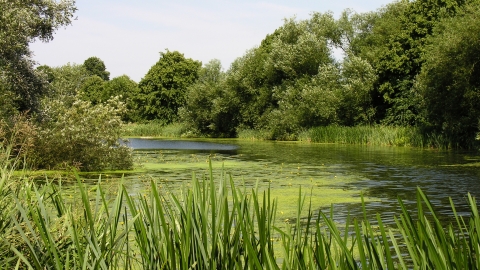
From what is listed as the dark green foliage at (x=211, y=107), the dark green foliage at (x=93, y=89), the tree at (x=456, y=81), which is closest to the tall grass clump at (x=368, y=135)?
the tree at (x=456, y=81)

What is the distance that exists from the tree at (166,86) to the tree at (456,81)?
41.9 meters

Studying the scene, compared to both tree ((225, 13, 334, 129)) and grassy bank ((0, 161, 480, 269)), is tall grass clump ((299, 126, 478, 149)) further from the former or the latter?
grassy bank ((0, 161, 480, 269))

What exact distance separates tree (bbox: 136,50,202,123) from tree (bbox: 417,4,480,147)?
41.9m

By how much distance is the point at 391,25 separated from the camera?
4178 centimetres

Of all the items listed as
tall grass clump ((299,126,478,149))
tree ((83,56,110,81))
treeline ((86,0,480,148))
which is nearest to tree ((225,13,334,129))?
treeline ((86,0,480,148))

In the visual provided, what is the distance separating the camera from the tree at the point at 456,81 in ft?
93.1

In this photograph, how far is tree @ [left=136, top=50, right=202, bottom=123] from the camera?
71.3 meters

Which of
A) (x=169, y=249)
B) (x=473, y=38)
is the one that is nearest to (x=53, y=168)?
(x=169, y=249)

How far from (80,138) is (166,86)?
5709cm

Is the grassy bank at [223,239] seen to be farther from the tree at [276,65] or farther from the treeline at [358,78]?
the tree at [276,65]

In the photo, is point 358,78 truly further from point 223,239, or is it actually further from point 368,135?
point 223,239

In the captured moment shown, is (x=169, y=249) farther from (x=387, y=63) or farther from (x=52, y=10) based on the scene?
(x=387, y=63)

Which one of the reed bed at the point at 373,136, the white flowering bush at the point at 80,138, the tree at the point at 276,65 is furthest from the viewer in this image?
the tree at the point at 276,65

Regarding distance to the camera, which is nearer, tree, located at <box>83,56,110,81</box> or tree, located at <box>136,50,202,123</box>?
tree, located at <box>136,50,202,123</box>
